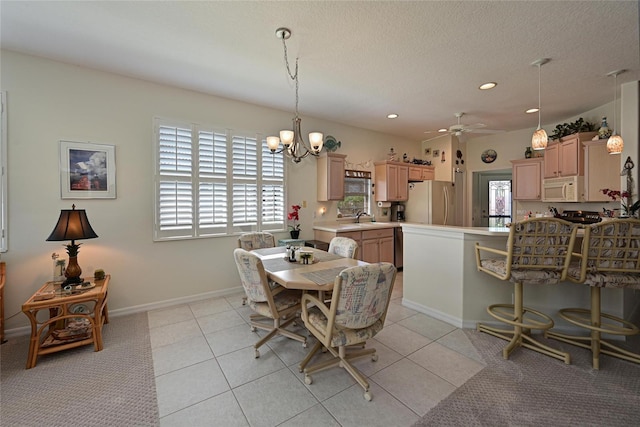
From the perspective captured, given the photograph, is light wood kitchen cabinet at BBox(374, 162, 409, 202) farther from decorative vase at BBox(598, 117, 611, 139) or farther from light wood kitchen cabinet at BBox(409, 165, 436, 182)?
decorative vase at BBox(598, 117, 611, 139)

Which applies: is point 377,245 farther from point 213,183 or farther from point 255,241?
point 213,183

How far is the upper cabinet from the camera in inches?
160

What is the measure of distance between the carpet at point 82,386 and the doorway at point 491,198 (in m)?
6.61

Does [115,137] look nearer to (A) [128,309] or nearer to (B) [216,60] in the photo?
(B) [216,60]

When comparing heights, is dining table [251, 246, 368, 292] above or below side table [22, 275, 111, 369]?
above

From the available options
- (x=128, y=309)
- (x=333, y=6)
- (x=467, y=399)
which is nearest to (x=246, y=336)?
(x=128, y=309)

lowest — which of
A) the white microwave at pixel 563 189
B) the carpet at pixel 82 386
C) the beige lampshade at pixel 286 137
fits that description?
the carpet at pixel 82 386

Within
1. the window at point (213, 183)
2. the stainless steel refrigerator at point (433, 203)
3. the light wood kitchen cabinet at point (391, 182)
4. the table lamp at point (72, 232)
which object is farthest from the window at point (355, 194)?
the table lamp at point (72, 232)

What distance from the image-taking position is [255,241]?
3512mm

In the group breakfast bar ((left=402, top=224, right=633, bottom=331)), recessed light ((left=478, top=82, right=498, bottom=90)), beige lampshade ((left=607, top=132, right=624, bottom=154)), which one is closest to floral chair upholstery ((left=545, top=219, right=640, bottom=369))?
breakfast bar ((left=402, top=224, right=633, bottom=331))

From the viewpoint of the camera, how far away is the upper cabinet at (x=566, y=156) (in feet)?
13.3

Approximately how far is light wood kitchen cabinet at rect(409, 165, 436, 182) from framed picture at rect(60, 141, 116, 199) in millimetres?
5242

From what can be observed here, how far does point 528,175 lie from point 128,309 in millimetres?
6820

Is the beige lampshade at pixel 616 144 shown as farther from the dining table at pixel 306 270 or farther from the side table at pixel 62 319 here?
the side table at pixel 62 319
